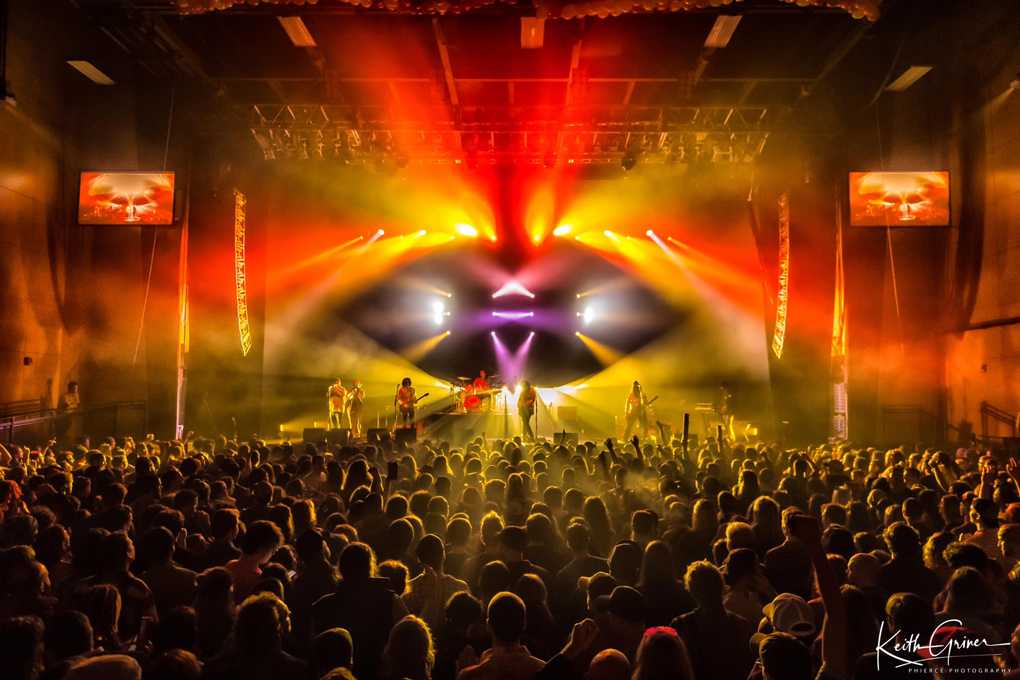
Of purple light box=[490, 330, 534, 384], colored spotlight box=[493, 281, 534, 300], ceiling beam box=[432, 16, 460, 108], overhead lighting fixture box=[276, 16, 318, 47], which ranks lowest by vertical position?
purple light box=[490, 330, 534, 384]

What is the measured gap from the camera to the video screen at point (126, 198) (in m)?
16.1

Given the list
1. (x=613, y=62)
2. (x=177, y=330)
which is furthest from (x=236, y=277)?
(x=613, y=62)

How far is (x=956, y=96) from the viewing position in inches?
698

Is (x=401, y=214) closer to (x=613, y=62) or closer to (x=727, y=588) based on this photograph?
(x=613, y=62)

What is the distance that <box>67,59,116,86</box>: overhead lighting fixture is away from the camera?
1689 cm

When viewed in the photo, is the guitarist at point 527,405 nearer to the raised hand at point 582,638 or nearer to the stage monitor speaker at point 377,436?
the stage monitor speaker at point 377,436

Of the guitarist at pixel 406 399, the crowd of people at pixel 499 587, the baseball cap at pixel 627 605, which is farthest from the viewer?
the guitarist at pixel 406 399

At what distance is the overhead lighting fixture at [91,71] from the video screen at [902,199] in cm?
1914

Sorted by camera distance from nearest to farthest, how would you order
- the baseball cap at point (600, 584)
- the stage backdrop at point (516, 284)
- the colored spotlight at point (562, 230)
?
the baseball cap at point (600, 584) → the stage backdrop at point (516, 284) → the colored spotlight at point (562, 230)

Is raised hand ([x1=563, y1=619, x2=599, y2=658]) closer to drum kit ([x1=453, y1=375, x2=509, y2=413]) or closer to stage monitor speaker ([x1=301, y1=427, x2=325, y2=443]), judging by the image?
stage monitor speaker ([x1=301, y1=427, x2=325, y2=443])

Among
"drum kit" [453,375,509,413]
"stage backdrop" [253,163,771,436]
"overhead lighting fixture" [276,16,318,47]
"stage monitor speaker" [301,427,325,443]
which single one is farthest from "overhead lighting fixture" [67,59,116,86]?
"drum kit" [453,375,509,413]

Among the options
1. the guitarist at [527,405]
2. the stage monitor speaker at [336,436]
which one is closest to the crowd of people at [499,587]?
the stage monitor speaker at [336,436]

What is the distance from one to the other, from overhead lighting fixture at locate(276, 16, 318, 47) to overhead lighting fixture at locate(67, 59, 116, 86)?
6.22 m

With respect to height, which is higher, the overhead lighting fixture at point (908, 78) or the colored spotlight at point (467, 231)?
the overhead lighting fixture at point (908, 78)
